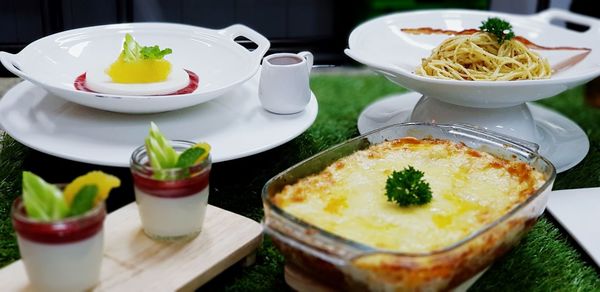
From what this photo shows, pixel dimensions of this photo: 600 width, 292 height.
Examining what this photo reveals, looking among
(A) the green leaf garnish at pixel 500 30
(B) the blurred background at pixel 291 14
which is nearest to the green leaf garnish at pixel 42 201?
(A) the green leaf garnish at pixel 500 30

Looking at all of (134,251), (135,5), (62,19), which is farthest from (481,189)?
(135,5)

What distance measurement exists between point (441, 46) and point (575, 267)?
0.66 m

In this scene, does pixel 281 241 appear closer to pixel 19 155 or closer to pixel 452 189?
pixel 452 189

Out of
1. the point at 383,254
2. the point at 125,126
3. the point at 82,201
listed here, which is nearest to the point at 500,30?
the point at 125,126

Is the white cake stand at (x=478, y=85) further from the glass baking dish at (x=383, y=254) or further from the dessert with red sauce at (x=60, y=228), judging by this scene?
the dessert with red sauce at (x=60, y=228)

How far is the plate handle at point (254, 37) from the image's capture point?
1672 mm

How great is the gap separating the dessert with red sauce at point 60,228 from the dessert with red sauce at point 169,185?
0.33 feet

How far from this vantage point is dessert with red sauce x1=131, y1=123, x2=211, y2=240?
1.10 meters

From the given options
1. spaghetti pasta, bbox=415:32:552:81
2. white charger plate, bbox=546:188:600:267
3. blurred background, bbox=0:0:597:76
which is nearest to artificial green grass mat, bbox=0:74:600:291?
white charger plate, bbox=546:188:600:267

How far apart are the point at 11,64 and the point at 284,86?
528 millimetres

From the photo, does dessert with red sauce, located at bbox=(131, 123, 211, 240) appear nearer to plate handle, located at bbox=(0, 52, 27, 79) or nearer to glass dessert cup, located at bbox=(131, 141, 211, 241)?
glass dessert cup, located at bbox=(131, 141, 211, 241)

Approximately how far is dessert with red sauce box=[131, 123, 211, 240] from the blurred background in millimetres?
1712

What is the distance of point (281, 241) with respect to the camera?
102cm

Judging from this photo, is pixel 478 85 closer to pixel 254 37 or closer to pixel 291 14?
pixel 254 37
